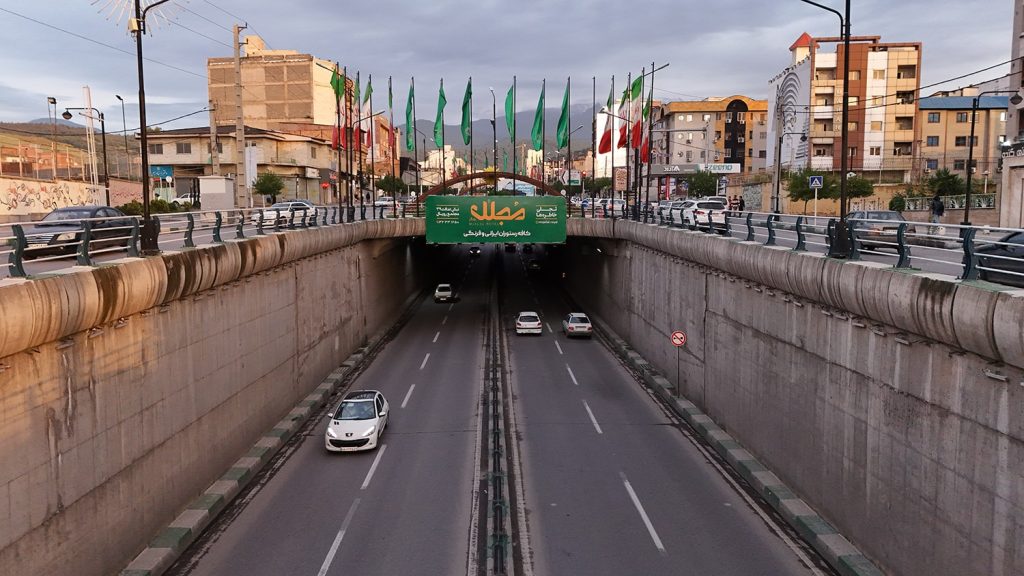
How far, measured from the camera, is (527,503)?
20.2m

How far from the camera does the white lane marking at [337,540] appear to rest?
16372 mm

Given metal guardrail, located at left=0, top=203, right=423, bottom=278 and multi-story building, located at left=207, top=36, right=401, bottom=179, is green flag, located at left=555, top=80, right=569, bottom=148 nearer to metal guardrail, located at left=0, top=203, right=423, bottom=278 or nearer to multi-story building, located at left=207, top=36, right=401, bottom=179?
metal guardrail, located at left=0, top=203, right=423, bottom=278

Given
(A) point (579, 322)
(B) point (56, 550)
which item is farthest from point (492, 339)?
(B) point (56, 550)

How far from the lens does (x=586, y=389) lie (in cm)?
3347

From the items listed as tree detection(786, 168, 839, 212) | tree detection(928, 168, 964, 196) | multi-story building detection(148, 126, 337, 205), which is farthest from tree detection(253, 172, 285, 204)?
tree detection(928, 168, 964, 196)

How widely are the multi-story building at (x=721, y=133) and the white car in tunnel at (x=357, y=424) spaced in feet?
370

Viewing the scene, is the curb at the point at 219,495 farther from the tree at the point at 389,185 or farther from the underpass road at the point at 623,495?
the tree at the point at 389,185

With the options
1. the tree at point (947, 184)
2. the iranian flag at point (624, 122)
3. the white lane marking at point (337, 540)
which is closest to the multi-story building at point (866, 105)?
the tree at point (947, 184)

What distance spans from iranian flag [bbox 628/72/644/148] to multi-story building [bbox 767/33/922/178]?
4085cm

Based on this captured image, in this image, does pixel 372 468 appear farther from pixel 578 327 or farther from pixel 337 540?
pixel 578 327

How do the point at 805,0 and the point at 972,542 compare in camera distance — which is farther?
the point at 805,0

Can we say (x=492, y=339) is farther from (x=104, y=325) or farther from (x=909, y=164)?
(x=909, y=164)

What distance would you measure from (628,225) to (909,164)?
58.8m

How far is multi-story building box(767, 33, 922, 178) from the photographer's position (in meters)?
85.4
